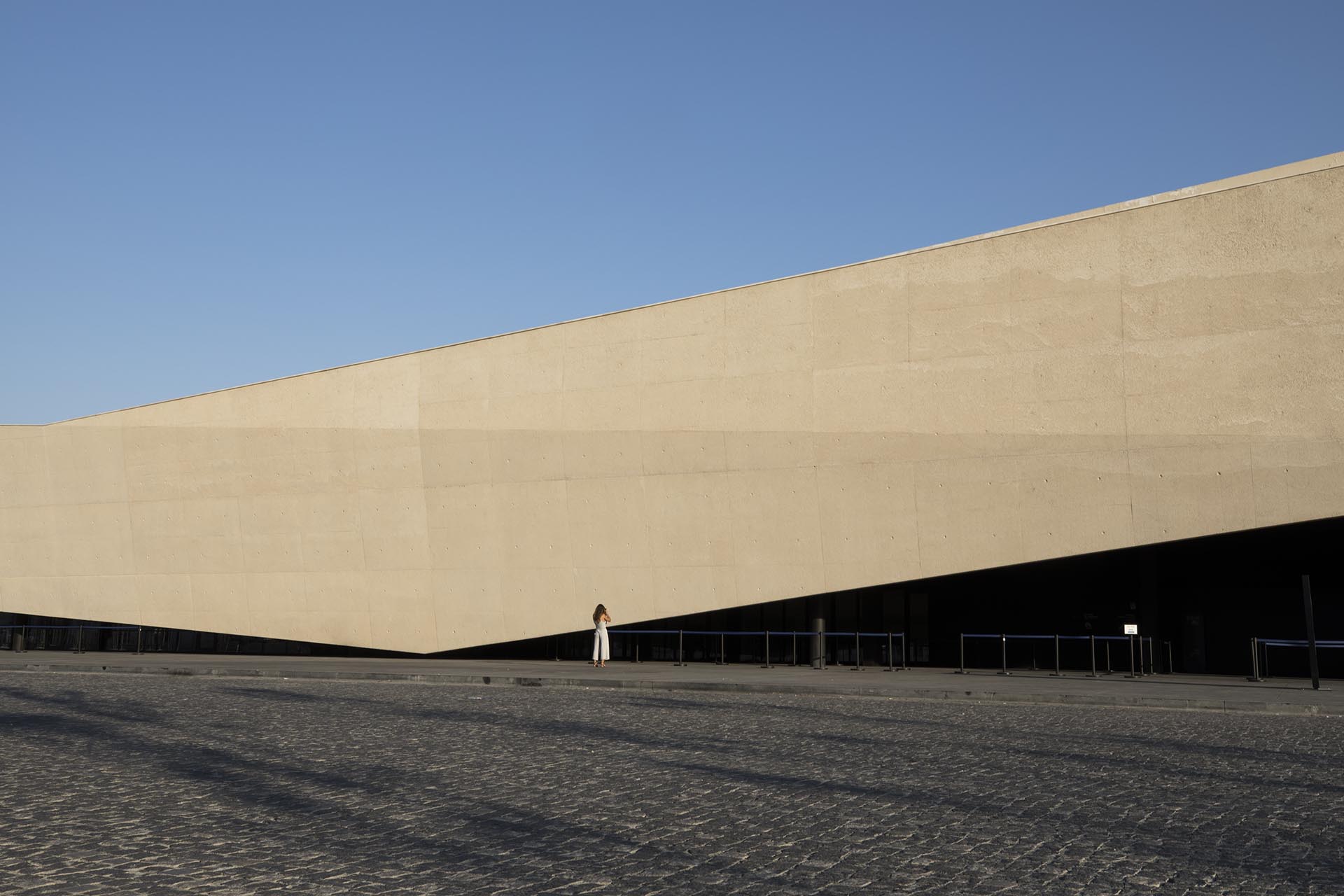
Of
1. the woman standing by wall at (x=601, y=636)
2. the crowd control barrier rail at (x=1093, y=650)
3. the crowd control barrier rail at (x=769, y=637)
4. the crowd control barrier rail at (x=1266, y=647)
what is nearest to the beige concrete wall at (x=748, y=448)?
the woman standing by wall at (x=601, y=636)

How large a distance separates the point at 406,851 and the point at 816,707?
10908 millimetres

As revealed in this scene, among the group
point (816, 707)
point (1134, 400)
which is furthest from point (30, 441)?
point (1134, 400)

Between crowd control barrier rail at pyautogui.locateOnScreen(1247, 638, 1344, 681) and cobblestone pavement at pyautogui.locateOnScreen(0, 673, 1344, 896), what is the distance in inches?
257

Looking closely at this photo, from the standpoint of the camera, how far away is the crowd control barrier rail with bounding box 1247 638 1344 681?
21438 millimetres

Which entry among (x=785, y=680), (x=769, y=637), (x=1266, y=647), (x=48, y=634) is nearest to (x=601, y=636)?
(x=769, y=637)

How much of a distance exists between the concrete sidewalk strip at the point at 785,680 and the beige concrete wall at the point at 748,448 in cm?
177

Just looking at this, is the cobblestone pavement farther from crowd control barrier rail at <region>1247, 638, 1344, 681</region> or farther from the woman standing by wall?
the woman standing by wall

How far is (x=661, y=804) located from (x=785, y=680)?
13352 millimetres

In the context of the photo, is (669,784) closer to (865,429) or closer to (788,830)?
(788,830)

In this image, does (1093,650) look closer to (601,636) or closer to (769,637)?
(769,637)

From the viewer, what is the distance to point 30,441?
105 feet

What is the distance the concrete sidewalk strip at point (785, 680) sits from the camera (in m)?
18.1

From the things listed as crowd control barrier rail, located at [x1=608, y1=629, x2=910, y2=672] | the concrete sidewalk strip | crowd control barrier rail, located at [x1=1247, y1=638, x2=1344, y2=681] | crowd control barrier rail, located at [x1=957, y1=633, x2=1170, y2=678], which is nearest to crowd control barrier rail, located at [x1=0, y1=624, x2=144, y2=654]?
the concrete sidewalk strip

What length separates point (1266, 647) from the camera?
2473 centimetres
